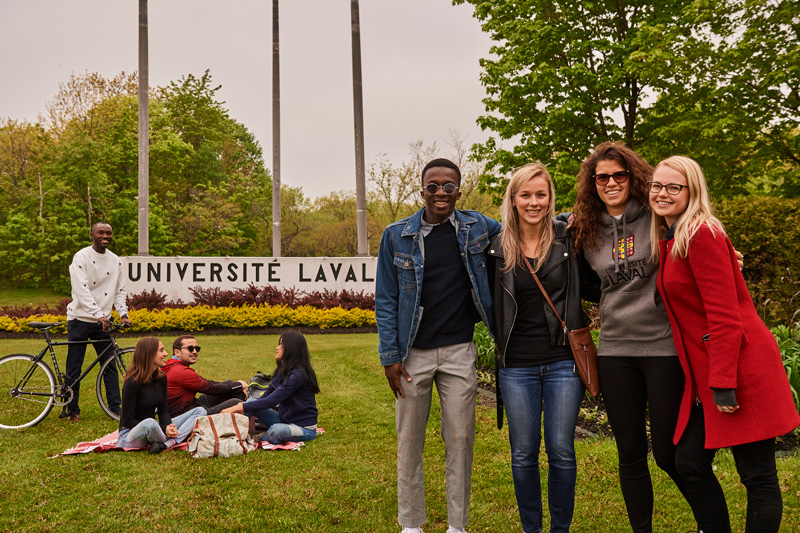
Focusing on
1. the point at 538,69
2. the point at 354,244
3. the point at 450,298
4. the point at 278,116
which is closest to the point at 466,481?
the point at 450,298

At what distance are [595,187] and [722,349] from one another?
104 centimetres

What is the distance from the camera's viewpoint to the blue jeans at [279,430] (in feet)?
18.5

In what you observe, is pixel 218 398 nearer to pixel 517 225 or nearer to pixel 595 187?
pixel 517 225

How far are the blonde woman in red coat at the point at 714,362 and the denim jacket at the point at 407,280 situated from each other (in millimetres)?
926

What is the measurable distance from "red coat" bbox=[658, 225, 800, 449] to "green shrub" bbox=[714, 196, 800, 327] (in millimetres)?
5692

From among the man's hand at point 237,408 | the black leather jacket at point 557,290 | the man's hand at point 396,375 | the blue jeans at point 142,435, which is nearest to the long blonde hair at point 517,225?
the black leather jacket at point 557,290

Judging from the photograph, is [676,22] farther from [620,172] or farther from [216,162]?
[216,162]

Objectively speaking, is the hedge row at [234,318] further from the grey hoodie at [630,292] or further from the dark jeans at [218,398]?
the grey hoodie at [630,292]

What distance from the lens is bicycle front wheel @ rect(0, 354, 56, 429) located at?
654 cm

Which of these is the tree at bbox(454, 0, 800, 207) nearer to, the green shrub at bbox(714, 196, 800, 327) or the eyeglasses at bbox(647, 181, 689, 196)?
the green shrub at bbox(714, 196, 800, 327)

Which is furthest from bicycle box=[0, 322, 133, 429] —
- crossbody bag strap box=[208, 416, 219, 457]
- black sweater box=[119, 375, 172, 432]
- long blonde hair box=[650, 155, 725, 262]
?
long blonde hair box=[650, 155, 725, 262]

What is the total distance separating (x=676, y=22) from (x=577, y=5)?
253 cm

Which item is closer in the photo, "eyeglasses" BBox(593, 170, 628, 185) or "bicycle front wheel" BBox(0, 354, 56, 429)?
"eyeglasses" BBox(593, 170, 628, 185)

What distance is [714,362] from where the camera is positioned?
101 inches
